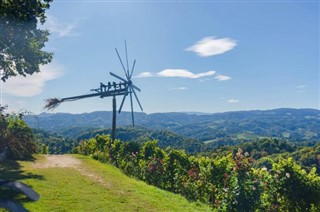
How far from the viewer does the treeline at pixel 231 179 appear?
1142 cm

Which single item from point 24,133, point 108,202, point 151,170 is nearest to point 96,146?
point 24,133

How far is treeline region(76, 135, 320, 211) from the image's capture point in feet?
37.5

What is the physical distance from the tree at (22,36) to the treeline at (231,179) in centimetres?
1026

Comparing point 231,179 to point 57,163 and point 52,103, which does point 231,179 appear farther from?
point 52,103

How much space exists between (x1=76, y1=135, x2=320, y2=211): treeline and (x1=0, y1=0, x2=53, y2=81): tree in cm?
1026

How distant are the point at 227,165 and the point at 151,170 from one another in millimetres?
6910

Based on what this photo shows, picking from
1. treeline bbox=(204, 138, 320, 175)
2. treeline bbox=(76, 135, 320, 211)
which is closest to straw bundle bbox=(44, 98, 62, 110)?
treeline bbox=(76, 135, 320, 211)

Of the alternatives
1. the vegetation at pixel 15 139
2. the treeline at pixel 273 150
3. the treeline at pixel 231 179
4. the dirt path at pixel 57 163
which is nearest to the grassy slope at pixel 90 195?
the treeline at pixel 231 179

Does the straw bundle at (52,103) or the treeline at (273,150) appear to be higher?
the straw bundle at (52,103)

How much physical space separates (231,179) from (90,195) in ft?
20.4

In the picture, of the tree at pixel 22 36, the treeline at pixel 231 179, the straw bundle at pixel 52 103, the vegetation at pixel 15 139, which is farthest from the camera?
the straw bundle at pixel 52 103

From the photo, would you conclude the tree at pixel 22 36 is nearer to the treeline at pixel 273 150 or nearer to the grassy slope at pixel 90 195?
the grassy slope at pixel 90 195

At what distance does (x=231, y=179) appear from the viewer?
1333 cm

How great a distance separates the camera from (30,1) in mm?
19406
